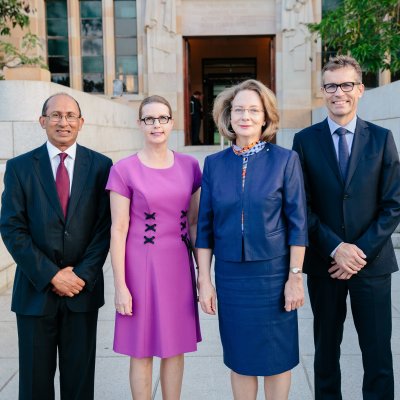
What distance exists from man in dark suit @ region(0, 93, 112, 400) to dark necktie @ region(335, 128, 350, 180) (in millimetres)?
1341

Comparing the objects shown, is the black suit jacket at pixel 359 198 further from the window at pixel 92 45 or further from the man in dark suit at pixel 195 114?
the window at pixel 92 45

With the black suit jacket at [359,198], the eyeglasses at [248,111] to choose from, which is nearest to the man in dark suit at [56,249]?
the eyeglasses at [248,111]

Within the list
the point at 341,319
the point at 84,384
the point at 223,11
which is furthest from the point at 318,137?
the point at 223,11

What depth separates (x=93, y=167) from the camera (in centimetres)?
302

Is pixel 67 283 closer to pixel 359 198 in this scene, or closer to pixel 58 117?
pixel 58 117

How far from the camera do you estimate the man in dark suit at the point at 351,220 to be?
9.86 ft

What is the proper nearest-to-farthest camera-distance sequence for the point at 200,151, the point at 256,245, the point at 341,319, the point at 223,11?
the point at 256,245, the point at 341,319, the point at 200,151, the point at 223,11

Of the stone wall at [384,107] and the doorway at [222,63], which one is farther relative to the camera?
the doorway at [222,63]

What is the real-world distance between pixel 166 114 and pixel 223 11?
15394mm

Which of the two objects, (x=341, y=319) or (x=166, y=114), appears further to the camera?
(x=341, y=319)

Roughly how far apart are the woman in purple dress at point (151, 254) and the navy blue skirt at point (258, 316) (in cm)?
31

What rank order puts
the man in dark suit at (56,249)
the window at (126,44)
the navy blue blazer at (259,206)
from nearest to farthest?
1. the navy blue blazer at (259,206)
2. the man in dark suit at (56,249)
3. the window at (126,44)

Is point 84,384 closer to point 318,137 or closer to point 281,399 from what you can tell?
point 281,399

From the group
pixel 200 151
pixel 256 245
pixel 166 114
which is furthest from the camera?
pixel 200 151
